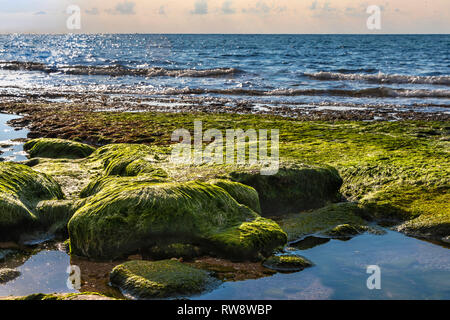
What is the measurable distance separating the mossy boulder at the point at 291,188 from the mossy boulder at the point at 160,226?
131 cm

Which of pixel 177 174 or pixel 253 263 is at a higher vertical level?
pixel 177 174

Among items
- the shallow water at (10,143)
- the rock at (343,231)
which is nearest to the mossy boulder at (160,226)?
the rock at (343,231)

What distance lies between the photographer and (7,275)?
16.6 ft

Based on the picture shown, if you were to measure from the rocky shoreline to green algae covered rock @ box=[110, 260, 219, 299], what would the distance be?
0.01 metres

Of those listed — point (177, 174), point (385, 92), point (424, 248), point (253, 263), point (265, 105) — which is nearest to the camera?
point (253, 263)

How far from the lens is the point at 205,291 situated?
15.4 feet
